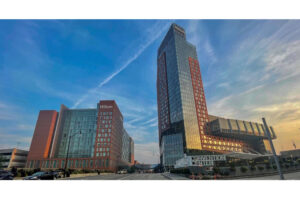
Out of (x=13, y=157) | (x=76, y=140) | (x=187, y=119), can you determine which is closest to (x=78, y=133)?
(x=76, y=140)

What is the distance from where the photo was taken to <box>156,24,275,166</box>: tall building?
82.3 metres

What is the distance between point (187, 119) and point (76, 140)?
8310 cm

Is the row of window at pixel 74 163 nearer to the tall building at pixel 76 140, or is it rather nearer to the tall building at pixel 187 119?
the tall building at pixel 76 140

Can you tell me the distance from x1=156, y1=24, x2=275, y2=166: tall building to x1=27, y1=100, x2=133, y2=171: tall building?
123 feet

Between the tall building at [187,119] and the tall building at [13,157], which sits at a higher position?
the tall building at [187,119]

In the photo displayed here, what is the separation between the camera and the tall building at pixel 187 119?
8231 cm

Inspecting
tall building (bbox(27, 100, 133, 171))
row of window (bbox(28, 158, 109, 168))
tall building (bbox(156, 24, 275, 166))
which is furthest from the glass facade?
tall building (bbox(156, 24, 275, 166))

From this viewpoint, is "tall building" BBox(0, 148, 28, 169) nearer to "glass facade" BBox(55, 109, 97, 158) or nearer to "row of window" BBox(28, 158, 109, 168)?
"row of window" BBox(28, 158, 109, 168)

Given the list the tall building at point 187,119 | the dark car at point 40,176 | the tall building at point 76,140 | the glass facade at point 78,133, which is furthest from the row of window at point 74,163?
the dark car at point 40,176

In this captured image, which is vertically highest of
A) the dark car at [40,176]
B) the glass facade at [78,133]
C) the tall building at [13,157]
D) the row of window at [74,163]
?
the glass facade at [78,133]

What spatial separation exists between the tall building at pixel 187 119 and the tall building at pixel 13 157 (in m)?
95.6
